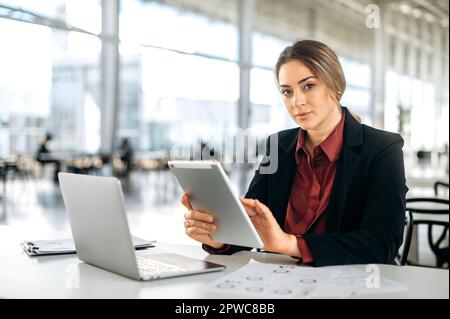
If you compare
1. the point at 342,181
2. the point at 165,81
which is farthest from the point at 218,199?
the point at 165,81

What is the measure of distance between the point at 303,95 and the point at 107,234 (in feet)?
2.13

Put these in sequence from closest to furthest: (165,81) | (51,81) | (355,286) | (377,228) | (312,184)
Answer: (355,286)
(377,228)
(312,184)
(51,81)
(165,81)

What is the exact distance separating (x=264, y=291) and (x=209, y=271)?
215 mm

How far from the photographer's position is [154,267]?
129 centimetres

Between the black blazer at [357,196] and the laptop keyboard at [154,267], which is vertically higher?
the black blazer at [357,196]

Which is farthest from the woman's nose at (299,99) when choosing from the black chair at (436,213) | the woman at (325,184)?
the black chair at (436,213)

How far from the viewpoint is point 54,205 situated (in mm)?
8078

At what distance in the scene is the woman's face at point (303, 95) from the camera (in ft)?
4.97

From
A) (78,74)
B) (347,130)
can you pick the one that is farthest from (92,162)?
(347,130)

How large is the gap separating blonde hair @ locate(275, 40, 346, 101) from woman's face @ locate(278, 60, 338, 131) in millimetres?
13

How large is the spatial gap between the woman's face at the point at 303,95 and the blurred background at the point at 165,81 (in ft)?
16.5

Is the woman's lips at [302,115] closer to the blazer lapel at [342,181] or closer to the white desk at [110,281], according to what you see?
the blazer lapel at [342,181]

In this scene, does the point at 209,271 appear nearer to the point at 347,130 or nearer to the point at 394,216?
the point at 394,216

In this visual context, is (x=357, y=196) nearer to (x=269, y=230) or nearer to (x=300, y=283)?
(x=269, y=230)
